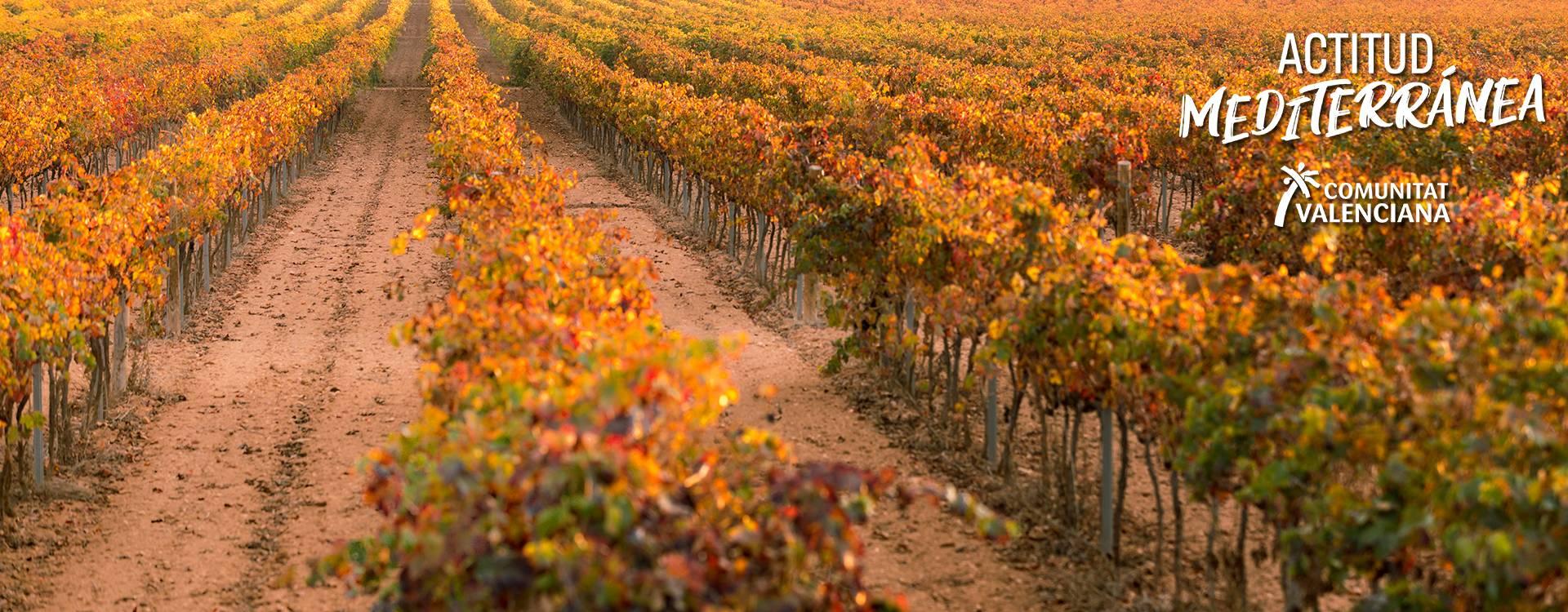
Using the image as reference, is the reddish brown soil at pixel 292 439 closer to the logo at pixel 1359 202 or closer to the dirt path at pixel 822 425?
the dirt path at pixel 822 425

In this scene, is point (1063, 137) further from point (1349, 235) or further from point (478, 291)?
point (478, 291)

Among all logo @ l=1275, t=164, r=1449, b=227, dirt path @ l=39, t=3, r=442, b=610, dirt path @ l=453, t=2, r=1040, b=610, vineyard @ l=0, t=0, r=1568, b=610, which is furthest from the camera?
logo @ l=1275, t=164, r=1449, b=227

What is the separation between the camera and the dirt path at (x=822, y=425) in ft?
32.3

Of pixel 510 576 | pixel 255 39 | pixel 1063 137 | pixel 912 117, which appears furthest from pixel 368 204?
pixel 255 39

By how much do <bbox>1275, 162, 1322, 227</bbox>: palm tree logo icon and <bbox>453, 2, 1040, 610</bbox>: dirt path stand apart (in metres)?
3.85

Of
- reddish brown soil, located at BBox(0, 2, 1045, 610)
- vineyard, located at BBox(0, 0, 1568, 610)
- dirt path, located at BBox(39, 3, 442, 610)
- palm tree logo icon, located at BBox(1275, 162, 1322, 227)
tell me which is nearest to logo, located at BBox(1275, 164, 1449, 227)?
palm tree logo icon, located at BBox(1275, 162, 1322, 227)

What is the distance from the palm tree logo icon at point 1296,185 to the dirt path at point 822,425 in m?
3.85

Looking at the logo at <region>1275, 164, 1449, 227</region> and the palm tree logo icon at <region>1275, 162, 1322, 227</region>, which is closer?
the logo at <region>1275, 164, 1449, 227</region>

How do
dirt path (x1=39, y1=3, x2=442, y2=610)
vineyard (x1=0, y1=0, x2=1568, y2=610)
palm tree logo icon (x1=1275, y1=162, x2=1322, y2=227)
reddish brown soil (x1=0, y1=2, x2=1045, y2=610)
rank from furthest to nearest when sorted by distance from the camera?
palm tree logo icon (x1=1275, y1=162, x2=1322, y2=227)
dirt path (x1=39, y1=3, x2=442, y2=610)
reddish brown soil (x1=0, y1=2, x2=1045, y2=610)
vineyard (x1=0, y1=0, x2=1568, y2=610)

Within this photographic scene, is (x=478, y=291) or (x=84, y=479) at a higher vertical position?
(x=478, y=291)

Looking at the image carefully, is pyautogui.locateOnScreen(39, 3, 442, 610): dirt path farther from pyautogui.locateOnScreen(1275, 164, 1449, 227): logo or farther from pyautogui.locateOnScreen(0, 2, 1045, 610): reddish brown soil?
pyautogui.locateOnScreen(1275, 164, 1449, 227): logo

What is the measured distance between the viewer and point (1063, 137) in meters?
Result: 19.1

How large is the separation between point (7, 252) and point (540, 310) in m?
5.06

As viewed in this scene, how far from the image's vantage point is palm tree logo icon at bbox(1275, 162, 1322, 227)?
12461 mm
